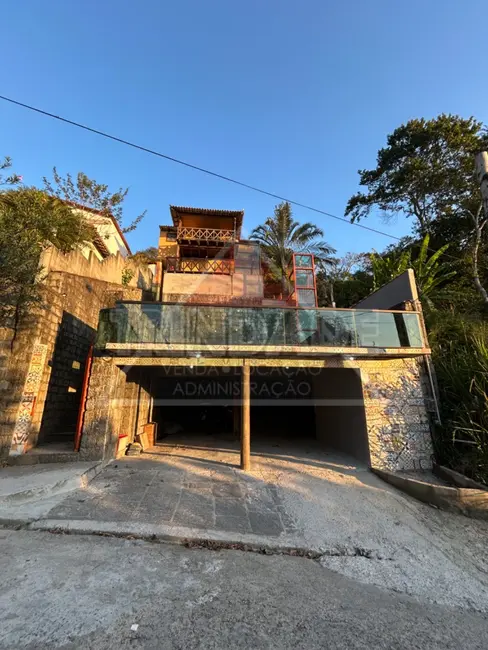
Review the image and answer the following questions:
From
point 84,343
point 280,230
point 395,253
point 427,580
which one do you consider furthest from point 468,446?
point 280,230

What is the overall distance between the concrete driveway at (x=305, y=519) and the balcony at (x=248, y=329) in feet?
9.01

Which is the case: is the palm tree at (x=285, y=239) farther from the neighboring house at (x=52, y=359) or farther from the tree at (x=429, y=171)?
the neighboring house at (x=52, y=359)

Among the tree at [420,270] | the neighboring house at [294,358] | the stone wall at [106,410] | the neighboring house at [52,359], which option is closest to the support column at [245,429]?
the neighboring house at [294,358]

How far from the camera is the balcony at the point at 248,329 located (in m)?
7.23

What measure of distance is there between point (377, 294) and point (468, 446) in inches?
202

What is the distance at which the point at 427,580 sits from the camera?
385 cm

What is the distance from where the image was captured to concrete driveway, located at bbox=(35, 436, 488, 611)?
→ 13.3ft

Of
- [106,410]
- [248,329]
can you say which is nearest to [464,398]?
[248,329]

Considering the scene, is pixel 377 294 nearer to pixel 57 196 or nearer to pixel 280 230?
pixel 280 230

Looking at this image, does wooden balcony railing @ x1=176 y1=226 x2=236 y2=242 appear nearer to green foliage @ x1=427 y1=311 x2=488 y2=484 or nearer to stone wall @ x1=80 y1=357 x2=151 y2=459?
stone wall @ x1=80 y1=357 x2=151 y2=459

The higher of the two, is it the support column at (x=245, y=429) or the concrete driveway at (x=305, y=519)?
the support column at (x=245, y=429)

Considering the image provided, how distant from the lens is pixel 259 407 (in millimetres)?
13664

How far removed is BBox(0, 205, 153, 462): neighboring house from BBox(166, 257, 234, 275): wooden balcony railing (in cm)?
756

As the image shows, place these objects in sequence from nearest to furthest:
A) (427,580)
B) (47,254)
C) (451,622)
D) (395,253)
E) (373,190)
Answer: (451,622) → (427,580) → (47,254) → (395,253) → (373,190)
